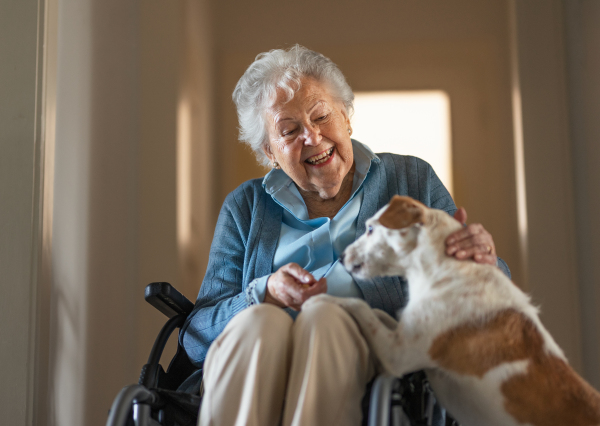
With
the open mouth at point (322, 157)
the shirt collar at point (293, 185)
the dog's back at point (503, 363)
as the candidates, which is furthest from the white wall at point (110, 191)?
the dog's back at point (503, 363)

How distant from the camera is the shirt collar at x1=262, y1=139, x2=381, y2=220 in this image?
4.83 feet

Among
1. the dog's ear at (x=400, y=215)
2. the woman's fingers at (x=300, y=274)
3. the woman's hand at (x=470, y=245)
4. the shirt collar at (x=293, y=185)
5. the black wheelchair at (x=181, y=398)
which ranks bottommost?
the black wheelchair at (x=181, y=398)

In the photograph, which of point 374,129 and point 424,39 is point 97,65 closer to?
point 374,129

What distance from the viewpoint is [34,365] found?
1446 millimetres

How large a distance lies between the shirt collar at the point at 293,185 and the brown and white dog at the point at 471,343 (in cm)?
45

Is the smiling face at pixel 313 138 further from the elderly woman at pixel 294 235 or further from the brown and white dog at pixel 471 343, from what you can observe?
the brown and white dog at pixel 471 343

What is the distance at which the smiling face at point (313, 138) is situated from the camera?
4.68ft

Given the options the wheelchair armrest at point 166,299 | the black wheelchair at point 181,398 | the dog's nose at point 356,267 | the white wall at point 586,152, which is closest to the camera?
the black wheelchair at point 181,398

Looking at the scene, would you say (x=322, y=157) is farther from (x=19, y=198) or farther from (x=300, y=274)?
(x=19, y=198)

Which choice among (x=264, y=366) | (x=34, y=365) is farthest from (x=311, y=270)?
(x=34, y=365)

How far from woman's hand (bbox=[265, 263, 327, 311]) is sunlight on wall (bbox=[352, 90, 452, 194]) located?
4.54 feet

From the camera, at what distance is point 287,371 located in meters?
0.98

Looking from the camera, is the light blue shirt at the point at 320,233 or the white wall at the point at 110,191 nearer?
the light blue shirt at the point at 320,233

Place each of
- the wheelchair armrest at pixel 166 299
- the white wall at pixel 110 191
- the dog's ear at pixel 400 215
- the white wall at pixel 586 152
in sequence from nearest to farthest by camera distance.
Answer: the dog's ear at pixel 400 215 < the wheelchair armrest at pixel 166 299 < the white wall at pixel 110 191 < the white wall at pixel 586 152
